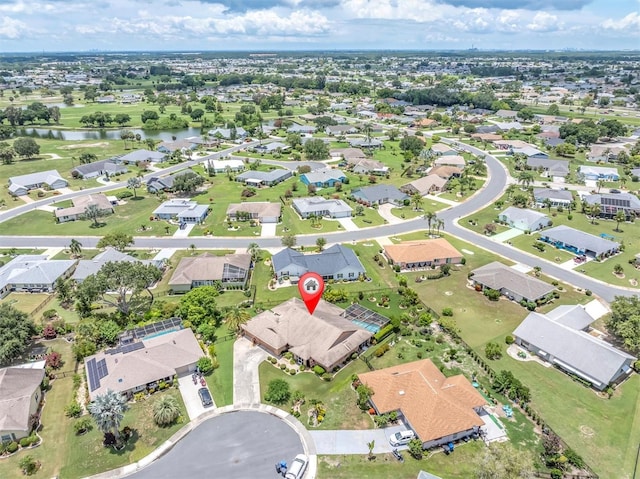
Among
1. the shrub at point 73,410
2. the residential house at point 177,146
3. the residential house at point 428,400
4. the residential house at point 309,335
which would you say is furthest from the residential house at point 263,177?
the shrub at point 73,410

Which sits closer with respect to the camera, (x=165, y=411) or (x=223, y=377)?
(x=165, y=411)

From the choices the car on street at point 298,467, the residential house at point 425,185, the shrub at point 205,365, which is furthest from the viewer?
the residential house at point 425,185

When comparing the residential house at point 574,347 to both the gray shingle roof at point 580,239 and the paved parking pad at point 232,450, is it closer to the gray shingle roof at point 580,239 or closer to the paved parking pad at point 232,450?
the gray shingle roof at point 580,239

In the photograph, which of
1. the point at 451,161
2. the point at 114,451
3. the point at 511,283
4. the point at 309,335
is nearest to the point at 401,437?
the point at 309,335

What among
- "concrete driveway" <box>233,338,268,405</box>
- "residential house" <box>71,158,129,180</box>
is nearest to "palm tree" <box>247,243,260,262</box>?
"concrete driveway" <box>233,338,268,405</box>

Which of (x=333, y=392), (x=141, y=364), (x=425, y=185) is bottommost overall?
(x=333, y=392)

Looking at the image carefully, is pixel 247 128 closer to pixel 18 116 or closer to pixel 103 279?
pixel 18 116

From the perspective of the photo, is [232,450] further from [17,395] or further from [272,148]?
[272,148]
